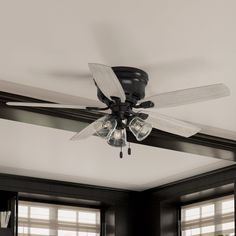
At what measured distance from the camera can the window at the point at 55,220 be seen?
6.10 meters

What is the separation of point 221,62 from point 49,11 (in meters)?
1.02

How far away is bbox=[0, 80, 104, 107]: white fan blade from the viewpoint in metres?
3.37

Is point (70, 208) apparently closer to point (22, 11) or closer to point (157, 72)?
point (157, 72)

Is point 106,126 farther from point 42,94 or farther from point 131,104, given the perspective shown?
point 42,94

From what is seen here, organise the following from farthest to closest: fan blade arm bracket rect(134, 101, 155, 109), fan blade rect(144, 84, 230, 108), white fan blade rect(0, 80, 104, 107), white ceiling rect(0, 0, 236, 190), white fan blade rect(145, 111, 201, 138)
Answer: white fan blade rect(0, 80, 104, 107) → white fan blade rect(145, 111, 201, 138) → fan blade arm bracket rect(134, 101, 155, 109) → fan blade rect(144, 84, 230, 108) → white ceiling rect(0, 0, 236, 190)

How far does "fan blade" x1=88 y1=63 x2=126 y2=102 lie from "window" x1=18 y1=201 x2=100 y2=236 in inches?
138

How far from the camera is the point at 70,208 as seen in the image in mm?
6422

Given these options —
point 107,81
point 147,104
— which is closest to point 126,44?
point 107,81

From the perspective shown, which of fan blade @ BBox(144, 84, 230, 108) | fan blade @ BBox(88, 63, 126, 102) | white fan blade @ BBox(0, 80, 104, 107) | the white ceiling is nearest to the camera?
the white ceiling

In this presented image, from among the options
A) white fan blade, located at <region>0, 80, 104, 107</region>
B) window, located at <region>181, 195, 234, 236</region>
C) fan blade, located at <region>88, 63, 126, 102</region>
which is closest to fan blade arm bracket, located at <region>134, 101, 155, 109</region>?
fan blade, located at <region>88, 63, 126, 102</region>

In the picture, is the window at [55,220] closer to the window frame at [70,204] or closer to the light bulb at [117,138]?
the window frame at [70,204]

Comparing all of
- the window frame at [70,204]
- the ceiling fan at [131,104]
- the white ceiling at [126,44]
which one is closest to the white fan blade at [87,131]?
the ceiling fan at [131,104]

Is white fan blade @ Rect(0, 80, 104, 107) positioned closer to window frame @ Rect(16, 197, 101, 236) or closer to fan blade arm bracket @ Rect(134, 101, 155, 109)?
fan blade arm bracket @ Rect(134, 101, 155, 109)

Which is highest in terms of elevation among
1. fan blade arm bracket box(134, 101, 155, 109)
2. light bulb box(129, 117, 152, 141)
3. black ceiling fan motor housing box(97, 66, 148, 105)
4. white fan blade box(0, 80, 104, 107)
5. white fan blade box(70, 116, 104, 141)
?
white fan blade box(0, 80, 104, 107)
